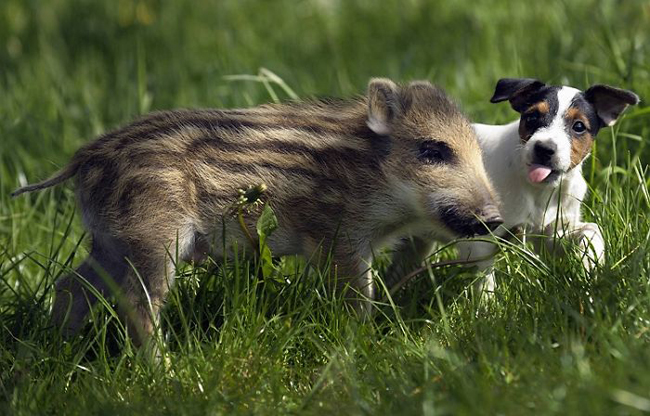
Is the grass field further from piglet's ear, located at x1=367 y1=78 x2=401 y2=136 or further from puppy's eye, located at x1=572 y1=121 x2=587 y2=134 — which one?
piglet's ear, located at x1=367 y1=78 x2=401 y2=136

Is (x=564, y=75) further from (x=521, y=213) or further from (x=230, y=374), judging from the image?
(x=230, y=374)

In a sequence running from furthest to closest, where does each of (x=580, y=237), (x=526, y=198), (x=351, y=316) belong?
(x=526, y=198) < (x=580, y=237) < (x=351, y=316)

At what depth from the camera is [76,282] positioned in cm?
472

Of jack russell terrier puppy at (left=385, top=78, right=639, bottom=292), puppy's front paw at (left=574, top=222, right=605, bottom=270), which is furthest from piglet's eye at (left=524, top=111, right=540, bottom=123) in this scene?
puppy's front paw at (left=574, top=222, right=605, bottom=270)

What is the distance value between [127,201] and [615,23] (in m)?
3.93

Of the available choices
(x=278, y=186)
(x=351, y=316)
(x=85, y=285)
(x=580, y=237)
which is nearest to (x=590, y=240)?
(x=580, y=237)

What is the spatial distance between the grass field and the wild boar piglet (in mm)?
140

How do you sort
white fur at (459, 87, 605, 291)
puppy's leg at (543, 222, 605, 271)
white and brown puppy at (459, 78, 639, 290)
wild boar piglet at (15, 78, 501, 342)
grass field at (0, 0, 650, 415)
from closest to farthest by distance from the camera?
grass field at (0, 0, 650, 415), wild boar piglet at (15, 78, 501, 342), puppy's leg at (543, 222, 605, 271), white and brown puppy at (459, 78, 639, 290), white fur at (459, 87, 605, 291)

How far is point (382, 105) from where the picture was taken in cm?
481

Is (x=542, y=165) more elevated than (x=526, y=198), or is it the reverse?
(x=542, y=165)

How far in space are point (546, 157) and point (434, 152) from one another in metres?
0.46

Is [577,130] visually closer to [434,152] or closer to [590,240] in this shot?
[590,240]

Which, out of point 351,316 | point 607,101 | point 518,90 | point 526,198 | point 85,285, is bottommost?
point 351,316

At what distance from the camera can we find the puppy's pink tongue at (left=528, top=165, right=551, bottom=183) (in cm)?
468
